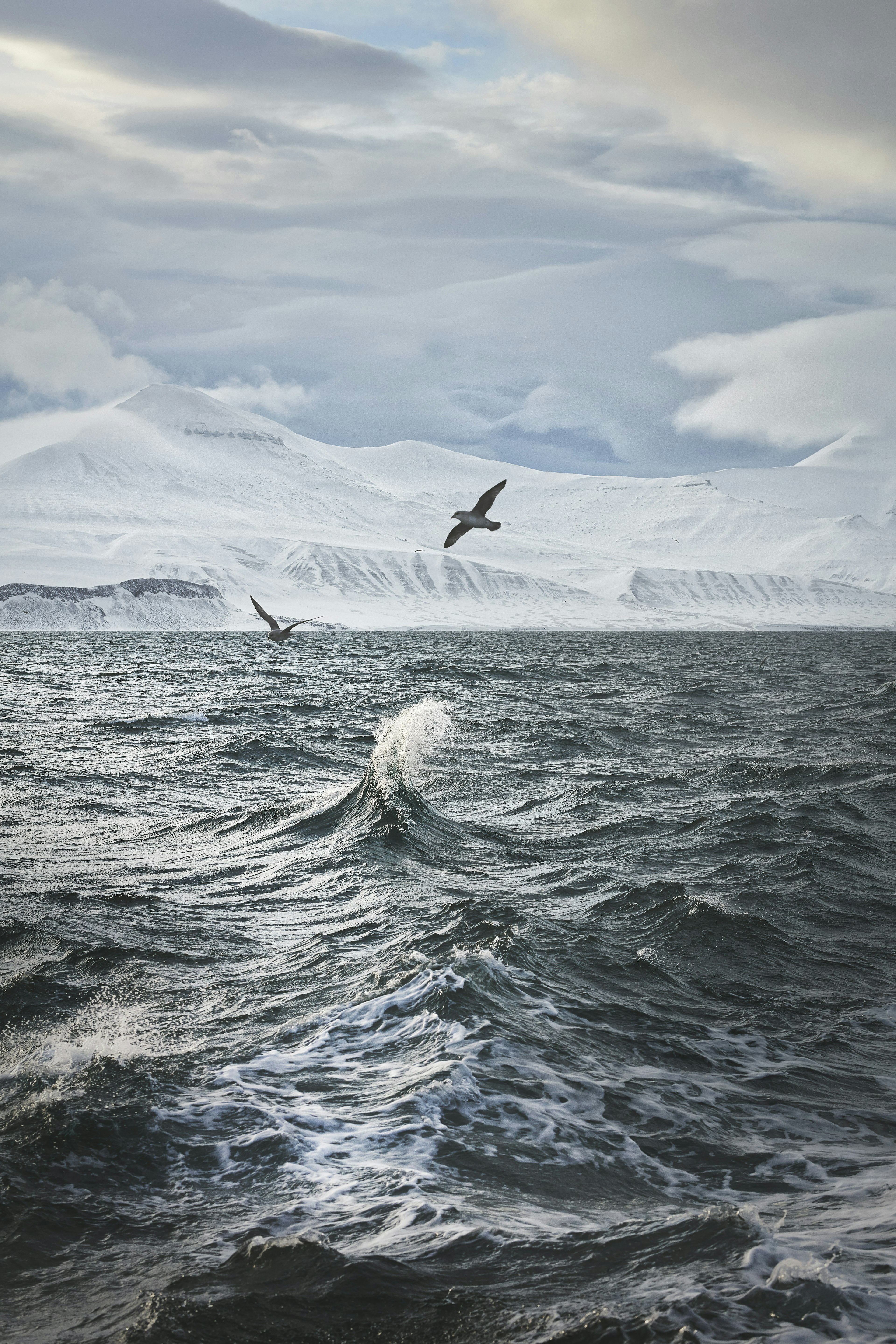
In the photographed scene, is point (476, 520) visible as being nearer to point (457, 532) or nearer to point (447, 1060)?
point (457, 532)

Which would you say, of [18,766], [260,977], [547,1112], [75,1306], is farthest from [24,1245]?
[18,766]

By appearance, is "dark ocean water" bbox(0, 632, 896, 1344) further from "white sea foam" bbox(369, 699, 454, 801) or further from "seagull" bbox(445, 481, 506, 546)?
"seagull" bbox(445, 481, 506, 546)

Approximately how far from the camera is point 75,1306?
209 inches

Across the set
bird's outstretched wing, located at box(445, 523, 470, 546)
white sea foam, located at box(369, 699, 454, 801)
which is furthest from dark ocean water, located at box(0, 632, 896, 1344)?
bird's outstretched wing, located at box(445, 523, 470, 546)

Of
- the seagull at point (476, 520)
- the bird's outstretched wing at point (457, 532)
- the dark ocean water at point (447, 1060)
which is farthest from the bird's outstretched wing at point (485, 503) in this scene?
the dark ocean water at point (447, 1060)

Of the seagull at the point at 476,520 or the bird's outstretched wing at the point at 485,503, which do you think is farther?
the seagull at the point at 476,520

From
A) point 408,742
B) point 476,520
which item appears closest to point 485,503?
point 476,520

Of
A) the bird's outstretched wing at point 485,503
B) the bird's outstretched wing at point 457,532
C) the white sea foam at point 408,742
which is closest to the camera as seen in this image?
the bird's outstretched wing at point 485,503

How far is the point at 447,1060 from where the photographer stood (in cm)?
855

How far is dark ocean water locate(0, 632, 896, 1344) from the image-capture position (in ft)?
18.3

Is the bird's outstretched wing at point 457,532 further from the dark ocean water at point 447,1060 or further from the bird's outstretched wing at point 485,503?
the dark ocean water at point 447,1060

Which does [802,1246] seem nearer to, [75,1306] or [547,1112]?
[547,1112]

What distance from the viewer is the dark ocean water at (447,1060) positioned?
18.3 feet

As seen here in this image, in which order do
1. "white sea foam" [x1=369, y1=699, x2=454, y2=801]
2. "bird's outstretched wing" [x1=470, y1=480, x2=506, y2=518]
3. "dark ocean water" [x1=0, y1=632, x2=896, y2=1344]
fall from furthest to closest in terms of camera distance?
"white sea foam" [x1=369, y1=699, x2=454, y2=801] < "bird's outstretched wing" [x1=470, y1=480, x2=506, y2=518] < "dark ocean water" [x1=0, y1=632, x2=896, y2=1344]
